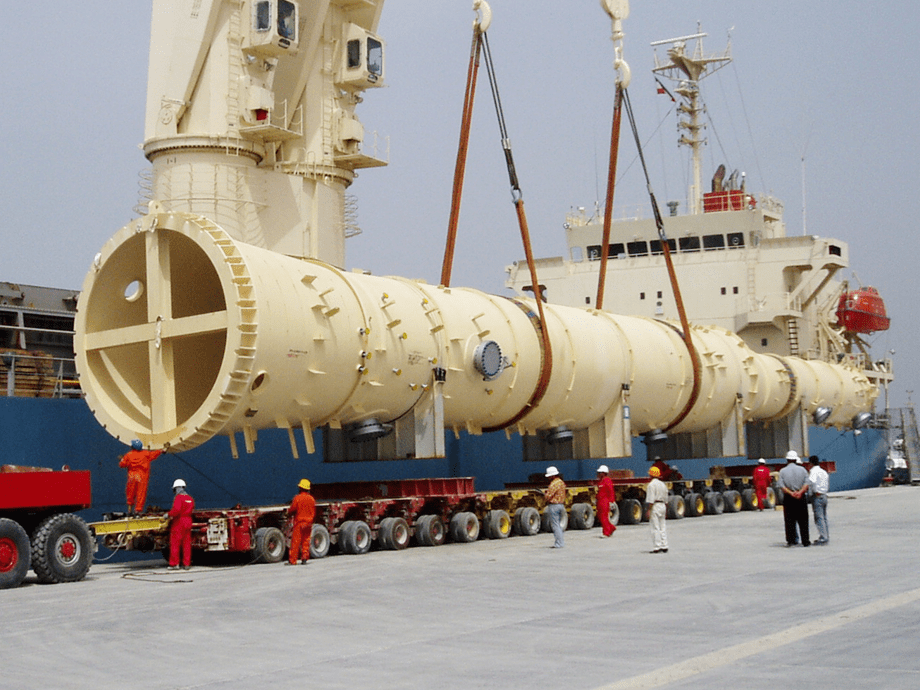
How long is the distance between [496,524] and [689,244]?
2433 cm

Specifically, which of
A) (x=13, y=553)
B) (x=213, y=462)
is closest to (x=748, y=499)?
(x=213, y=462)

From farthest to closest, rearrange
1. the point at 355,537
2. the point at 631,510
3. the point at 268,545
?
the point at 631,510 < the point at 355,537 < the point at 268,545

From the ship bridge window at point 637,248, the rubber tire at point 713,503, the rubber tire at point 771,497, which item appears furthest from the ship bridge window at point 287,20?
the ship bridge window at point 637,248

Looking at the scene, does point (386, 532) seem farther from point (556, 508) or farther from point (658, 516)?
point (658, 516)

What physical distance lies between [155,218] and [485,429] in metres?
8.91

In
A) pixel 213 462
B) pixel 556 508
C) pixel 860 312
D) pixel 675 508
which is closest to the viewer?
pixel 556 508

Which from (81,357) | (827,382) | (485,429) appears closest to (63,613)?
(81,357)

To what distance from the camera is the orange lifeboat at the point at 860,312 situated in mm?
47844

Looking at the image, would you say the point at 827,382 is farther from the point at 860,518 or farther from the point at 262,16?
the point at 262,16

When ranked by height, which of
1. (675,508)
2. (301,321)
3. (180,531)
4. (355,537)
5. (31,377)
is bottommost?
(675,508)

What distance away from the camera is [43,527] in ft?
49.8

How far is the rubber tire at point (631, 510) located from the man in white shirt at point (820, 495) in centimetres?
705

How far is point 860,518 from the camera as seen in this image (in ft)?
86.3

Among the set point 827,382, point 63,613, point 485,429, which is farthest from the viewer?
point 827,382
